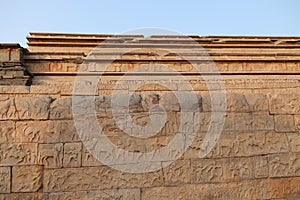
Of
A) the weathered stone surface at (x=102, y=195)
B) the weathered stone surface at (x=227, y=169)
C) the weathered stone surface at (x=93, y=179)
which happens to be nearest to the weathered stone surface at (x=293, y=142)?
the weathered stone surface at (x=227, y=169)

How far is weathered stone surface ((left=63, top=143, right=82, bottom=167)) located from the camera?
332cm

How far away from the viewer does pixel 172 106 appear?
355cm

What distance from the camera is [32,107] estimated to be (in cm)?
339

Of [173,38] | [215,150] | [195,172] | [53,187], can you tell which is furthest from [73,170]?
[173,38]

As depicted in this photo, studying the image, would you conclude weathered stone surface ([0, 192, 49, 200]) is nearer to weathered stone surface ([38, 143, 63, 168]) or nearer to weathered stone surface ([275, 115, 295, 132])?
weathered stone surface ([38, 143, 63, 168])

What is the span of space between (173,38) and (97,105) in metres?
9.35

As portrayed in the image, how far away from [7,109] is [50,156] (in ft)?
2.21

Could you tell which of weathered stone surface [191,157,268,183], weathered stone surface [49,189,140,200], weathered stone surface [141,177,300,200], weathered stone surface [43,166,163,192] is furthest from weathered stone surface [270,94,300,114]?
weathered stone surface [49,189,140,200]

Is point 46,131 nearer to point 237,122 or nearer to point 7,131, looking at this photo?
point 7,131

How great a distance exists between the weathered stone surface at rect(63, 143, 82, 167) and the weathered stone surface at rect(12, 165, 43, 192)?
30cm

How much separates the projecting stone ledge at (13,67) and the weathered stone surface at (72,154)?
257 inches

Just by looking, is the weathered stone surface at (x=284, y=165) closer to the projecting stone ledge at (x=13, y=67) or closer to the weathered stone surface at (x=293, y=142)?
the weathered stone surface at (x=293, y=142)

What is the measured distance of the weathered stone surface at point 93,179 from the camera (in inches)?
129

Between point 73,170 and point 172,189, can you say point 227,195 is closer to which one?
point 172,189
